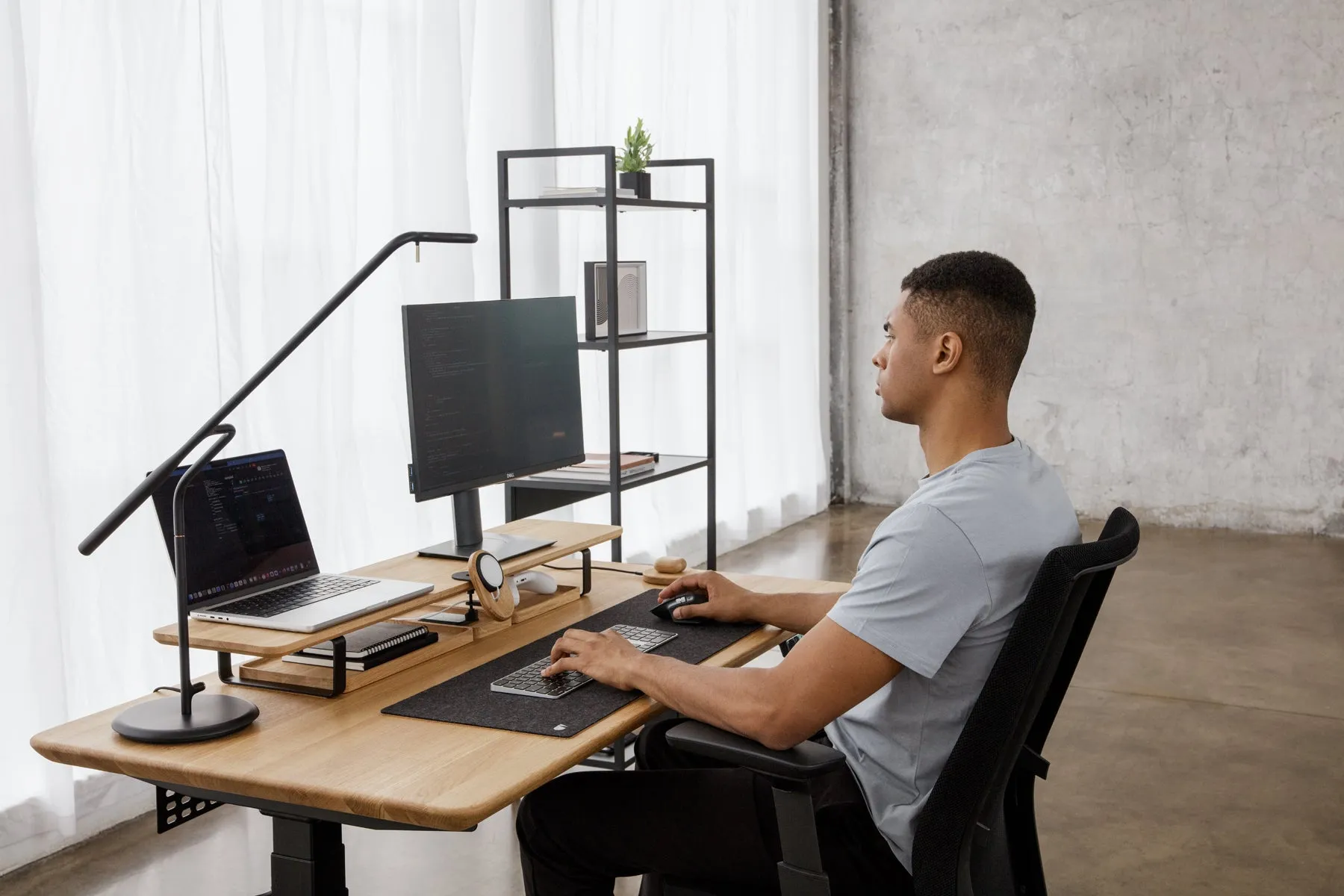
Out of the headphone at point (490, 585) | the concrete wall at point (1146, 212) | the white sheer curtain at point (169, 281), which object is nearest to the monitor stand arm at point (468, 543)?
the headphone at point (490, 585)

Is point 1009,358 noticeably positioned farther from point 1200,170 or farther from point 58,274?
point 1200,170

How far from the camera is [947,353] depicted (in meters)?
1.78

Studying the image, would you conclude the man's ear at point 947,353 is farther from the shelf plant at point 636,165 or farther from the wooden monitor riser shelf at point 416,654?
the shelf plant at point 636,165

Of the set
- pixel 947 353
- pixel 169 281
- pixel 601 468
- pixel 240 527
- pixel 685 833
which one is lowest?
pixel 685 833

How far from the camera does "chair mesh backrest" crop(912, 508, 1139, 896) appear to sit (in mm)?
1443

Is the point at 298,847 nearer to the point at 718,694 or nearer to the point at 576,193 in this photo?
the point at 718,694

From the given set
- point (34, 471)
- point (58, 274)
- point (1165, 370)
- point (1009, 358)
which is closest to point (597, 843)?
point (1009, 358)

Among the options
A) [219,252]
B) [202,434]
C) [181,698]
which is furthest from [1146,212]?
[181,698]

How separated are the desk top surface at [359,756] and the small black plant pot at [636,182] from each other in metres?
2.13

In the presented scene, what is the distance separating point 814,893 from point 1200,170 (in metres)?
5.58

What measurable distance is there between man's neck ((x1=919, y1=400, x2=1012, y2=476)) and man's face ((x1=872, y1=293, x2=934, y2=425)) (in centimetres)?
4

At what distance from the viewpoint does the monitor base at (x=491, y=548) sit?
238 centimetres

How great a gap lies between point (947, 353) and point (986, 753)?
569 millimetres

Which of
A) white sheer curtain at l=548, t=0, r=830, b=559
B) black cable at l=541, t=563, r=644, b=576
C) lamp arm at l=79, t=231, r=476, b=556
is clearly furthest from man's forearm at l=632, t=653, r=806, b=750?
white sheer curtain at l=548, t=0, r=830, b=559
